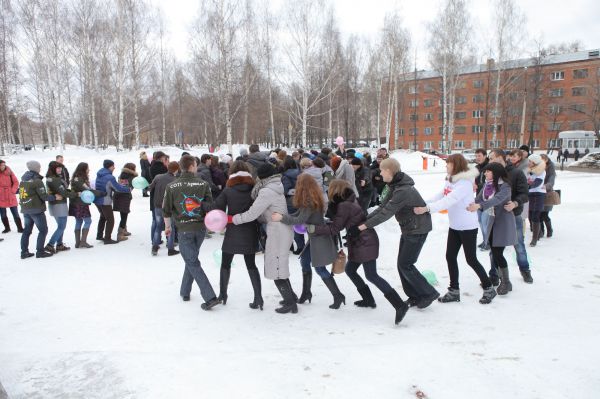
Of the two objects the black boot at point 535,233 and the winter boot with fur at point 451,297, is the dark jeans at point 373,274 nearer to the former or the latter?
the winter boot with fur at point 451,297

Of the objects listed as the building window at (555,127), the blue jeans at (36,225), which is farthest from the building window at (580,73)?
the blue jeans at (36,225)

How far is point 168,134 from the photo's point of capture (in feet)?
204

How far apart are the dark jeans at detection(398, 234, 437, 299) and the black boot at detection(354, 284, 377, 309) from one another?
43 cm

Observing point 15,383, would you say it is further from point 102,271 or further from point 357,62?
point 357,62

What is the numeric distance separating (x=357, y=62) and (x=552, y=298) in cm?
4017

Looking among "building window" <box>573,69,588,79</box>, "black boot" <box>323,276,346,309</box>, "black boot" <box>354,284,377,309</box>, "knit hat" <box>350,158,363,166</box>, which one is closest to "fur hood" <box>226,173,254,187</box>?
"black boot" <box>323,276,346,309</box>

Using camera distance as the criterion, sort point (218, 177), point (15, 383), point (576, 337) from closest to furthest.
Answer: point (15, 383), point (576, 337), point (218, 177)

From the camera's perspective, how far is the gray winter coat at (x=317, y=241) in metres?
4.36

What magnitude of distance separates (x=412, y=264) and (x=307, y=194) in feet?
4.67

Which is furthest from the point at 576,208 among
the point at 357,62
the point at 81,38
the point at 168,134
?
the point at 168,134

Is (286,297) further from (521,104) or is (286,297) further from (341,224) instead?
(521,104)

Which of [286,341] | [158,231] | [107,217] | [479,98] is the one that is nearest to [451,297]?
[286,341]

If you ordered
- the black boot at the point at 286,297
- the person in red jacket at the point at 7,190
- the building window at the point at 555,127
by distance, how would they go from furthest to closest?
the building window at the point at 555,127 → the person in red jacket at the point at 7,190 → the black boot at the point at 286,297

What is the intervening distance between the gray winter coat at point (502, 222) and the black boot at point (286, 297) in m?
2.49
